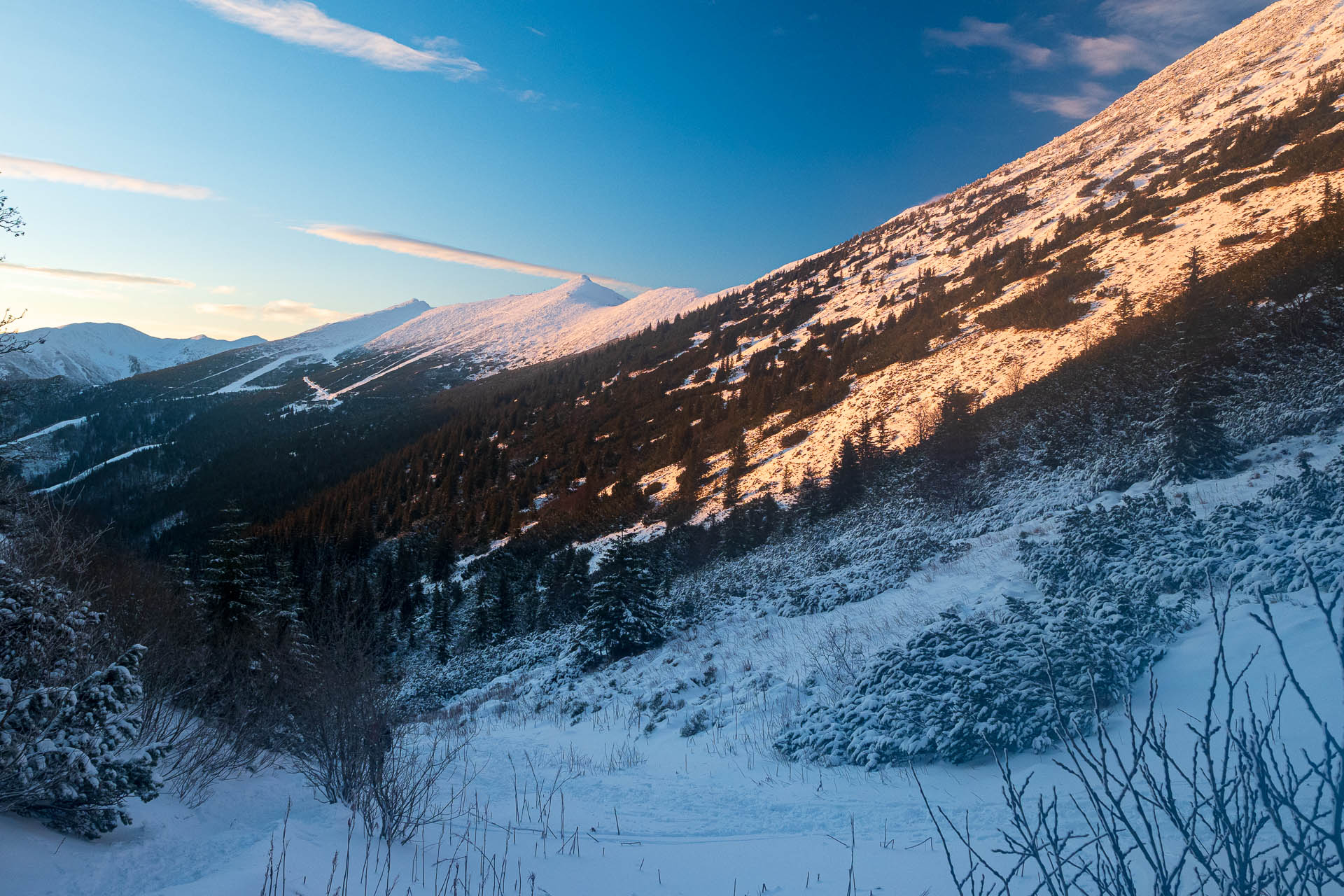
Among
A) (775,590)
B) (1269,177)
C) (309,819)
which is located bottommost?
(309,819)

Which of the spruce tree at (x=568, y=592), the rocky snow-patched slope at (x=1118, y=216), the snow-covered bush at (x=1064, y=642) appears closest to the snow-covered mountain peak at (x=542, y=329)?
the rocky snow-patched slope at (x=1118, y=216)

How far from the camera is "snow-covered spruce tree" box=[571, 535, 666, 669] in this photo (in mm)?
15562

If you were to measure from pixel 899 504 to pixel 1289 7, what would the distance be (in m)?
67.9

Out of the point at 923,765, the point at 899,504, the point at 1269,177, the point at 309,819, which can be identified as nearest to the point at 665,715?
the point at 923,765

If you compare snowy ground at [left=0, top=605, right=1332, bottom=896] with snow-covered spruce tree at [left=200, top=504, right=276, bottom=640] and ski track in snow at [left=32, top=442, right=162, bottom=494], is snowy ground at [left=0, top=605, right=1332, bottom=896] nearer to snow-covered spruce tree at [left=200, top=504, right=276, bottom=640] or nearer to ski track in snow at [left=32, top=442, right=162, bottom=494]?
snow-covered spruce tree at [left=200, top=504, right=276, bottom=640]

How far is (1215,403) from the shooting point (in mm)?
13453

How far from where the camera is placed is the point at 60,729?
4.36 m

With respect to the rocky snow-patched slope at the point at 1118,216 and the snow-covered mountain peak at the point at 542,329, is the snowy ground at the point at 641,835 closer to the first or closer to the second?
the rocky snow-patched slope at the point at 1118,216

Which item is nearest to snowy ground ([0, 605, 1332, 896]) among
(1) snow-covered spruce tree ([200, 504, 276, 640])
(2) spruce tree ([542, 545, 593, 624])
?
(1) snow-covered spruce tree ([200, 504, 276, 640])

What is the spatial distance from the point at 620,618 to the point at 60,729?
39.8 feet

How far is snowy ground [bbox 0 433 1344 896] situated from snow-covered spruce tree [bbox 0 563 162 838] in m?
0.21

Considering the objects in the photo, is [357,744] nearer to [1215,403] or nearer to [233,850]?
[233,850]

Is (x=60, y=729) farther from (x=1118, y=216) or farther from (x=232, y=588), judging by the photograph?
(x=1118, y=216)

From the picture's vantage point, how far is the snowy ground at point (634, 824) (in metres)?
4.18
